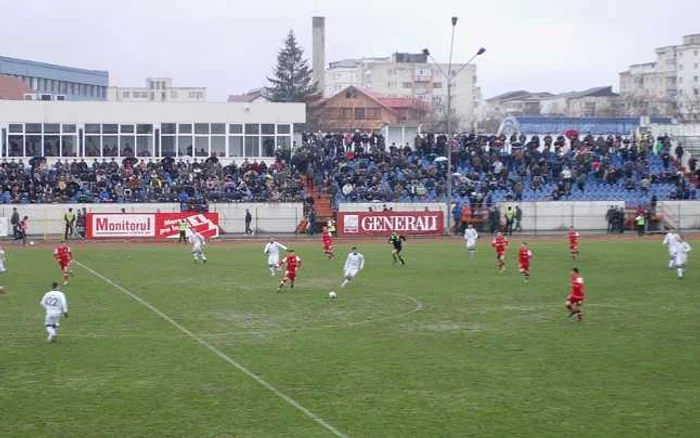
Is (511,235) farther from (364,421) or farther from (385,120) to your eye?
(385,120)

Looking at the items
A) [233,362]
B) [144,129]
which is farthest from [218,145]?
[233,362]

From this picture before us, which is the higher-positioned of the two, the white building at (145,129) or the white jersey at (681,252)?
the white building at (145,129)

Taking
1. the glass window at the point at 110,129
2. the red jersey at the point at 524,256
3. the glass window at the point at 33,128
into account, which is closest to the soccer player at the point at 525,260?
the red jersey at the point at 524,256

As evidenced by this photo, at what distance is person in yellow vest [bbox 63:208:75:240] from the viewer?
58.4 m

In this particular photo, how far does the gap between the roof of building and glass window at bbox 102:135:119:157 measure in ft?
110

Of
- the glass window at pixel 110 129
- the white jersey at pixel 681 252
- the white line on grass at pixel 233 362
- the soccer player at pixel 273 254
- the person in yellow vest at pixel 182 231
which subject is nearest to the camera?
the white line on grass at pixel 233 362

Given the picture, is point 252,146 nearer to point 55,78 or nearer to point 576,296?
point 576,296

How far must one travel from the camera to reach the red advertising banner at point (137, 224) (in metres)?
60.0

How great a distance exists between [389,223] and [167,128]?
21.7 meters

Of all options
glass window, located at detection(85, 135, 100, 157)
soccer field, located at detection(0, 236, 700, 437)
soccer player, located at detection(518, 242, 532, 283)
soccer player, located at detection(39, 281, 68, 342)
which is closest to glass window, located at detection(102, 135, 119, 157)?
glass window, located at detection(85, 135, 100, 157)

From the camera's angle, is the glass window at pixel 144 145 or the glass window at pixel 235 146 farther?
the glass window at pixel 235 146

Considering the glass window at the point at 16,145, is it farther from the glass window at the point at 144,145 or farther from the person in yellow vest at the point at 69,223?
the person in yellow vest at the point at 69,223

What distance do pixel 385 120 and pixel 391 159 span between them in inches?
2700

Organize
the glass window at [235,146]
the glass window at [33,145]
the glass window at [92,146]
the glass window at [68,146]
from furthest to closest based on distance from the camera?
the glass window at [235,146]
the glass window at [92,146]
the glass window at [68,146]
the glass window at [33,145]
